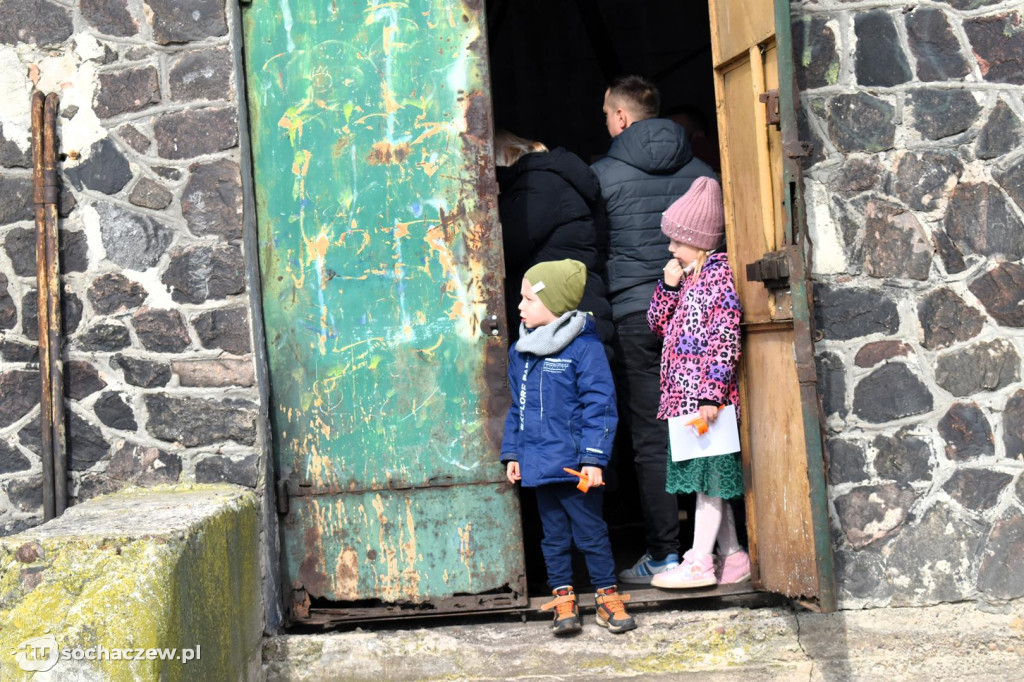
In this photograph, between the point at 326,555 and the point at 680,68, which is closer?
the point at 326,555

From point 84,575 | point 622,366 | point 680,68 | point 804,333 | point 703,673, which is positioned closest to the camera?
point 84,575

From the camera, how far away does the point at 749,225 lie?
383 centimetres

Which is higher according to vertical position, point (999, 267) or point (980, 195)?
point (980, 195)

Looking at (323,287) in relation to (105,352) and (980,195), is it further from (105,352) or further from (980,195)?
(980,195)

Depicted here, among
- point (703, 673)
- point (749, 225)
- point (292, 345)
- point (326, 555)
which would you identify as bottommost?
point (703, 673)

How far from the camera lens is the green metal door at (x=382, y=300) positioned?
156 inches

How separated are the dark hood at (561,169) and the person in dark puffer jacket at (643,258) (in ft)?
0.47

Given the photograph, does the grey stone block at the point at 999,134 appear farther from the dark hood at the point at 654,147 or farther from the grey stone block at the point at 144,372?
the grey stone block at the point at 144,372

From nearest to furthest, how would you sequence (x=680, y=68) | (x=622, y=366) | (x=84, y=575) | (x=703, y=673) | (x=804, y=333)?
(x=84, y=575) → (x=804, y=333) → (x=703, y=673) → (x=622, y=366) → (x=680, y=68)

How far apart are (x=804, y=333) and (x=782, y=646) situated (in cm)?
113

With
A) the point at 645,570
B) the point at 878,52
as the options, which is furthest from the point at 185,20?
the point at 645,570

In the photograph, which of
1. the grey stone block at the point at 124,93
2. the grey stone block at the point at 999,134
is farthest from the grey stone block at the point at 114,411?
the grey stone block at the point at 999,134

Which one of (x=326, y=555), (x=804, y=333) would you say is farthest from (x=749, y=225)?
(x=326, y=555)

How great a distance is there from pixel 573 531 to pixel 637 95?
178cm
